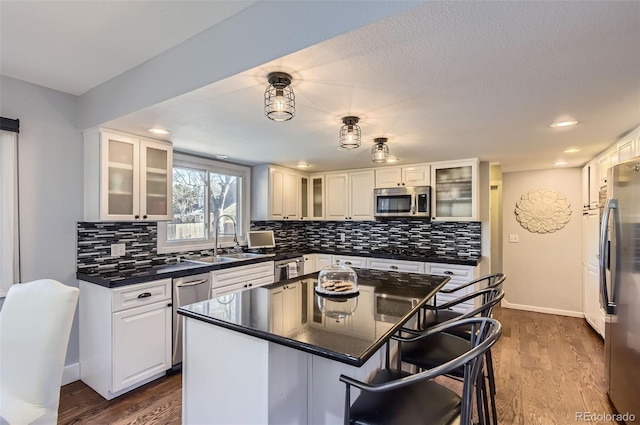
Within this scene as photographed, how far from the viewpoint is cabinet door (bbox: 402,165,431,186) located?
13.0 feet

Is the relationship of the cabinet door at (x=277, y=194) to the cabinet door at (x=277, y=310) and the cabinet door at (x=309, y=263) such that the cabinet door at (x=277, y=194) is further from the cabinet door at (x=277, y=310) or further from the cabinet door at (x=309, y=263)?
the cabinet door at (x=277, y=310)

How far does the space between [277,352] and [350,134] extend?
58.5 inches

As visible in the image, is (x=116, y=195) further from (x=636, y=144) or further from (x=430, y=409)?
(x=636, y=144)

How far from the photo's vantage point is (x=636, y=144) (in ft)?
7.94

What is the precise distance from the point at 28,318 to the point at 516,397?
3.12 metres

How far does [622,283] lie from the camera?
1.97m

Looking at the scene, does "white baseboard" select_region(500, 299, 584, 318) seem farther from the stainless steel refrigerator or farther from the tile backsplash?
the stainless steel refrigerator

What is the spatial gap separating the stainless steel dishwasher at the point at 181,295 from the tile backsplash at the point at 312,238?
608mm

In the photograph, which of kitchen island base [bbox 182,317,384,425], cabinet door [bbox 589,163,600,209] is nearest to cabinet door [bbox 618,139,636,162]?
cabinet door [bbox 589,163,600,209]

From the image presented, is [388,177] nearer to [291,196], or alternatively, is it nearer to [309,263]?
[291,196]

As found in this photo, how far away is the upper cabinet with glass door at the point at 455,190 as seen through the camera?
12.1ft

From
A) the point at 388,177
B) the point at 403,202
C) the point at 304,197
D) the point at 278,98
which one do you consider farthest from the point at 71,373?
the point at 388,177

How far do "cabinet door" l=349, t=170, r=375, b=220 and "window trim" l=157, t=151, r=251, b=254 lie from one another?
1.49 metres

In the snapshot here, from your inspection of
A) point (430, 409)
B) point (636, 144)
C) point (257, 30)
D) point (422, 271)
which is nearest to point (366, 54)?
point (257, 30)
